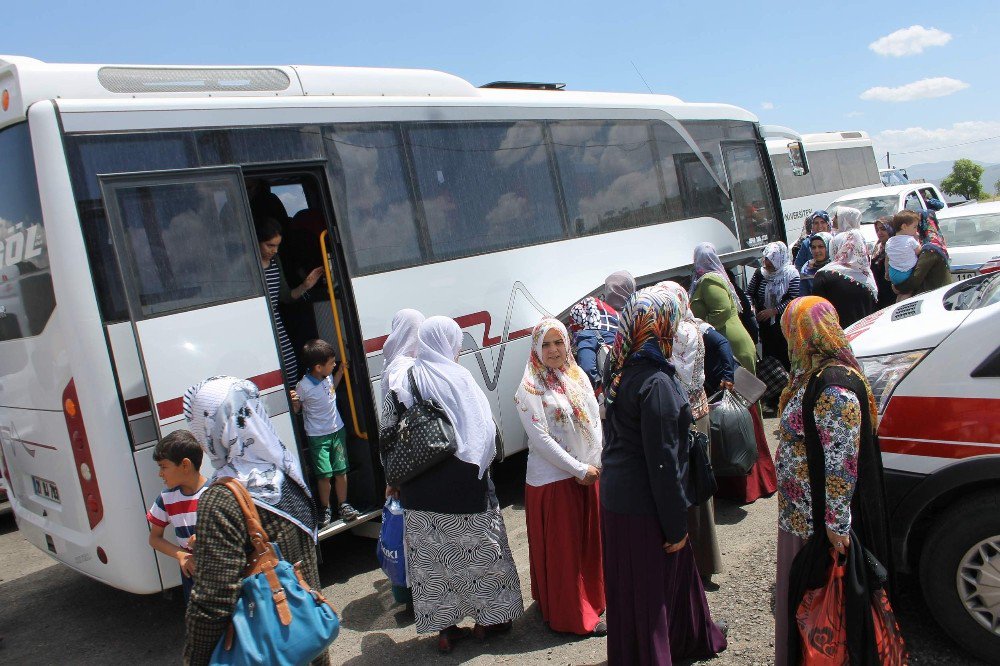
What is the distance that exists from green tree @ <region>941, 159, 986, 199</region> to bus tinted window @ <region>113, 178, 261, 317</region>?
48.7 meters

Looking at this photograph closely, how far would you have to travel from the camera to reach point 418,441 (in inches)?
155

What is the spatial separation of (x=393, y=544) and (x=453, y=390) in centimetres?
104

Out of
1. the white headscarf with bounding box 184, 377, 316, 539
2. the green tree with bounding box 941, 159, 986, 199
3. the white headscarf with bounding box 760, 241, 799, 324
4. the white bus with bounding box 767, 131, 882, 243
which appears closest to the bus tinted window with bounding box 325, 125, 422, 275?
the white headscarf with bounding box 184, 377, 316, 539

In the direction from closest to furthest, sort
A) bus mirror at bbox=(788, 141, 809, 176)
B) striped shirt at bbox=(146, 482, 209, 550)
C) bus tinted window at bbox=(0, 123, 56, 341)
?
striped shirt at bbox=(146, 482, 209, 550) → bus tinted window at bbox=(0, 123, 56, 341) → bus mirror at bbox=(788, 141, 809, 176)

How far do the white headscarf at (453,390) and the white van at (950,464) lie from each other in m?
1.98

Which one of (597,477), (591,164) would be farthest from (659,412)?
(591,164)

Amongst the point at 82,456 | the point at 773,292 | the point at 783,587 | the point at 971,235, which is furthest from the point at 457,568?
the point at 971,235

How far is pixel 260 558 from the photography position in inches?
111

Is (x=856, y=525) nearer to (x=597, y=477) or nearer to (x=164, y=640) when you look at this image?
(x=597, y=477)

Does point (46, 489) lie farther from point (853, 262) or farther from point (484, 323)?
point (853, 262)

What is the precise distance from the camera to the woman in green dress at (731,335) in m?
5.74

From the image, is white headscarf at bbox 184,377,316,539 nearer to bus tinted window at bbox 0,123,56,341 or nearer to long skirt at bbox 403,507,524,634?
long skirt at bbox 403,507,524,634

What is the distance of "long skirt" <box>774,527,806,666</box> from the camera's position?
321 cm

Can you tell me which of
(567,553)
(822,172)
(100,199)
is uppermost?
(822,172)
